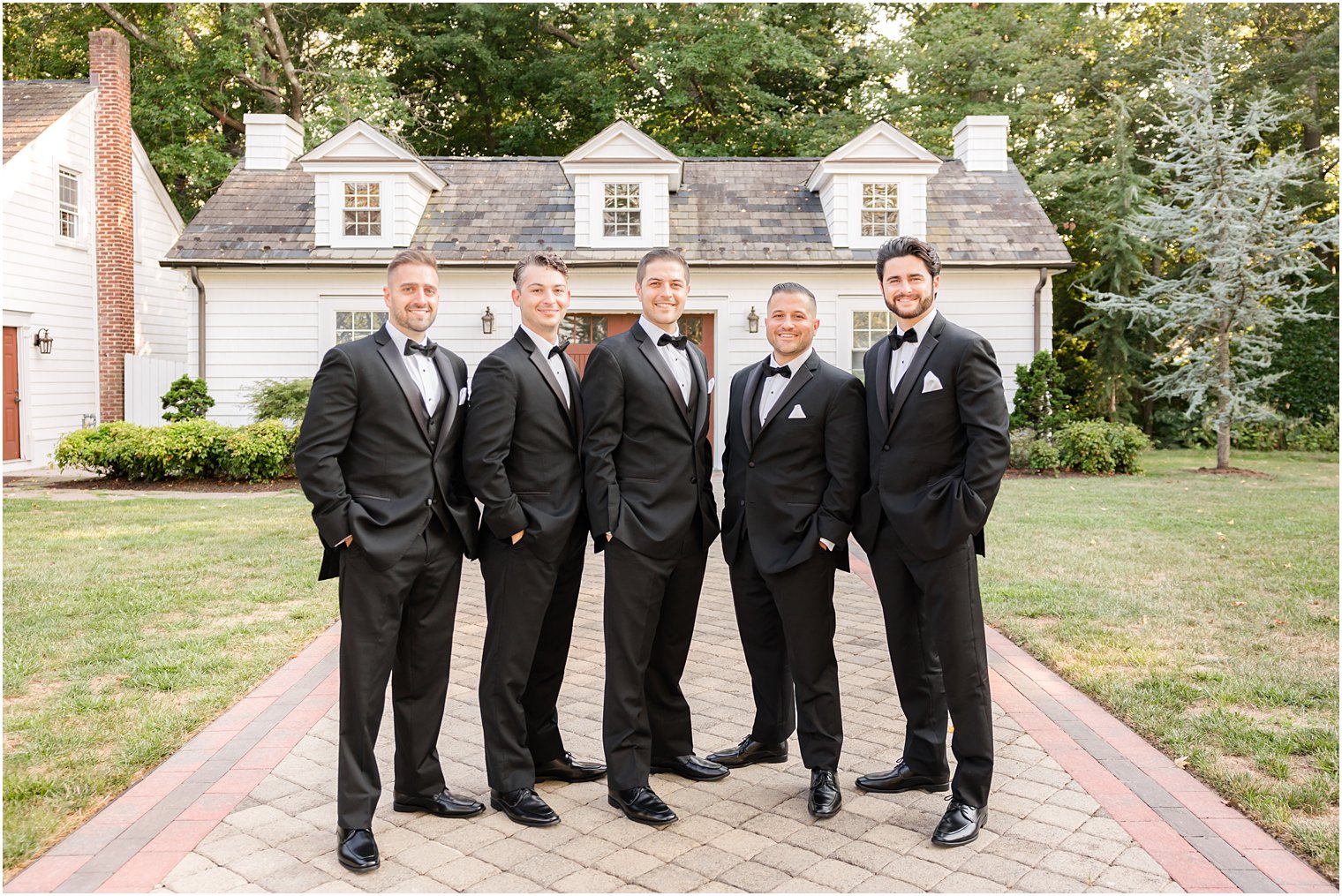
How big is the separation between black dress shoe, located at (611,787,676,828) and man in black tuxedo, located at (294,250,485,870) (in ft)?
1.85

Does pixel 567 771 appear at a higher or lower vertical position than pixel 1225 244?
lower

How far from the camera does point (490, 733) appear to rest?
400cm

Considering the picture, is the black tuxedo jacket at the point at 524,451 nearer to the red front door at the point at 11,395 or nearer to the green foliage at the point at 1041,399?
the green foliage at the point at 1041,399

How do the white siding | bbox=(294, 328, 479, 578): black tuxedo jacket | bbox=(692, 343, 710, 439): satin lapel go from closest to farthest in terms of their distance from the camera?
bbox=(294, 328, 479, 578): black tuxedo jacket → bbox=(692, 343, 710, 439): satin lapel → the white siding

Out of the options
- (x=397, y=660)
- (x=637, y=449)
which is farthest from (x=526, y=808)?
(x=637, y=449)

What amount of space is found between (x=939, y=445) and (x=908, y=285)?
652 mm

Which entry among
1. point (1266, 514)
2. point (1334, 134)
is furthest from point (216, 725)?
point (1334, 134)

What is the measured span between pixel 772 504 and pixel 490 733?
1489 millimetres

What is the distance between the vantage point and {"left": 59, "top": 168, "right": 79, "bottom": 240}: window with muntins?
19016mm

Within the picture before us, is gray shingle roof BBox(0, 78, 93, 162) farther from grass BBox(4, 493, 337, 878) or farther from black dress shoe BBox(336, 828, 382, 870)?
black dress shoe BBox(336, 828, 382, 870)

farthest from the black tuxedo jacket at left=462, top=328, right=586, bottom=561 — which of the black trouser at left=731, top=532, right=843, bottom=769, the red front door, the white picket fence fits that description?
the white picket fence

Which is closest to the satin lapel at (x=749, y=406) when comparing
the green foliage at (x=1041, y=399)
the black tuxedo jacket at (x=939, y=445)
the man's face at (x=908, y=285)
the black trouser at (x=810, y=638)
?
the black trouser at (x=810, y=638)

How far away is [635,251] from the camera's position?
1736 centimetres

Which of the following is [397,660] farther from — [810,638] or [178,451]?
[178,451]
